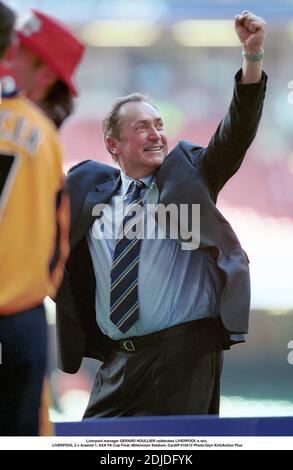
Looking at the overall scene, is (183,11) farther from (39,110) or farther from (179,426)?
(179,426)

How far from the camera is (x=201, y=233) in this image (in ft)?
10.4

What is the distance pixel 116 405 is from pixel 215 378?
360 mm

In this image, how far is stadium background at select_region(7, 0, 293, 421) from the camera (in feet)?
10.7

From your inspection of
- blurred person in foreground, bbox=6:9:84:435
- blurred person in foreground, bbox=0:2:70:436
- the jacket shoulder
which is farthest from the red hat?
the jacket shoulder

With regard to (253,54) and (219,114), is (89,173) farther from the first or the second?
(253,54)

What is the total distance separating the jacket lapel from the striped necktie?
11cm

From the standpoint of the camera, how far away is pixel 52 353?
3.23 meters

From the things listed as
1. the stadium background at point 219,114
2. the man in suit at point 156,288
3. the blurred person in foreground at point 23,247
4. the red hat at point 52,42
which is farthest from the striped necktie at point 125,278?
the red hat at point 52,42

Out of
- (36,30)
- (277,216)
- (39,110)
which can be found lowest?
(277,216)

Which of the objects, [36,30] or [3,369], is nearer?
[3,369]

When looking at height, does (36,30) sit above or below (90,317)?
above

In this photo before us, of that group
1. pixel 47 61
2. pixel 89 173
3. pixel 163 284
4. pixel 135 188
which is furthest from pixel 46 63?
pixel 163 284

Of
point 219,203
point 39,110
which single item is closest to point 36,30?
point 39,110

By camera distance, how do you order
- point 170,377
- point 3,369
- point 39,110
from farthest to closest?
1. point 170,377
2. point 39,110
3. point 3,369
